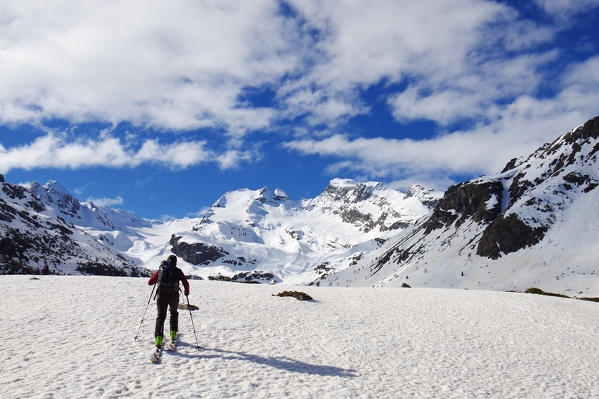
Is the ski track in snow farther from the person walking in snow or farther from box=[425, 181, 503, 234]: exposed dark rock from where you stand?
box=[425, 181, 503, 234]: exposed dark rock

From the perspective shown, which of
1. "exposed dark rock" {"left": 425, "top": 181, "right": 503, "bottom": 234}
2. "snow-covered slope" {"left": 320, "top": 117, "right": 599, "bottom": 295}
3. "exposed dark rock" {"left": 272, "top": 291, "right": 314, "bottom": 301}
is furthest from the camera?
"exposed dark rock" {"left": 425, "top": 181, "right": 503, "bottom": 234}

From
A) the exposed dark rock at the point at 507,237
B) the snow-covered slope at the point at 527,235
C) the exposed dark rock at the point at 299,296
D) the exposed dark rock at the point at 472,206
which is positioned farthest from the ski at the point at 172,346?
the exposed dark rock at the point at 472,206

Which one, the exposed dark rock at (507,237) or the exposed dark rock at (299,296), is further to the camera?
the exposed dark rock at (507,237)

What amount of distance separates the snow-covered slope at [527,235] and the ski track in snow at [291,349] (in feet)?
256

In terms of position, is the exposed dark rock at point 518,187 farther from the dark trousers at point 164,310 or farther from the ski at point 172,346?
the ski at point 172,346

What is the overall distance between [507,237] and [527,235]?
553 cm

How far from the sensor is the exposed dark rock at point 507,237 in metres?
120

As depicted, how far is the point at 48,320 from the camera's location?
1689 centimetres

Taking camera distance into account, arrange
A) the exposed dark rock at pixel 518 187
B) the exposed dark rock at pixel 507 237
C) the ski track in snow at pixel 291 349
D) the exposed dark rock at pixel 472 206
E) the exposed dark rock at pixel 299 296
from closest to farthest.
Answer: the ski track in snow at pixel 291 349
the exposed dark rock at pixel 299 296
the exposed dark rock at pixel 507 237
the exposed dark rock at pixel 518 187
the exposed dark rock at pixel 472 206

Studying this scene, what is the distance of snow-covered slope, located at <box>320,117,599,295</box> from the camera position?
100625 millimetres

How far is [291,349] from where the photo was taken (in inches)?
595

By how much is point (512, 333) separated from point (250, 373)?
15247mm

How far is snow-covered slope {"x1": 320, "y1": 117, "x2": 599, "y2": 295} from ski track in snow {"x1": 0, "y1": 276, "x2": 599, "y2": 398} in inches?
3074

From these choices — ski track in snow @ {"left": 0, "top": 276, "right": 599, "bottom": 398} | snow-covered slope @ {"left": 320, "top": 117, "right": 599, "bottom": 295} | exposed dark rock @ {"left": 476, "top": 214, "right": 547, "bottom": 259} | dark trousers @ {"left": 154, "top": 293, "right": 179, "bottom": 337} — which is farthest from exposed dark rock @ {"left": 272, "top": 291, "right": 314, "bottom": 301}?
exposed dark rock @ {"left": 476, "top": 214, "right": 547, "bottom": 259}
